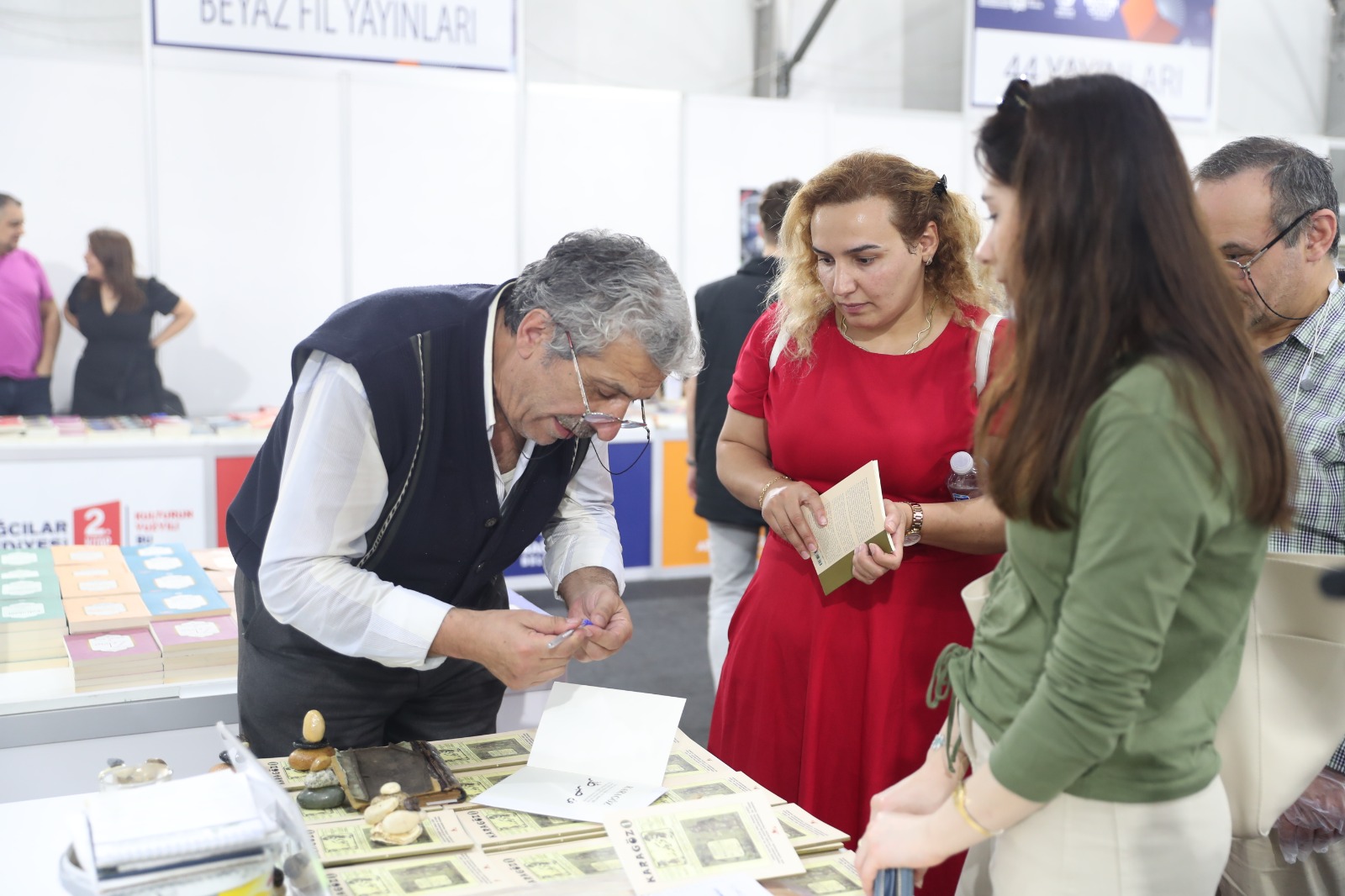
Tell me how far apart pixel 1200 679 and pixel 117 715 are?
1759mm

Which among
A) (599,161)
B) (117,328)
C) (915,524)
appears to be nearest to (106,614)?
(915,524)

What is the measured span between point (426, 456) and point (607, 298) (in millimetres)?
336

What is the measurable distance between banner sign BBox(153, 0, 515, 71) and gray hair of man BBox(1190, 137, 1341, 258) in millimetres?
4632

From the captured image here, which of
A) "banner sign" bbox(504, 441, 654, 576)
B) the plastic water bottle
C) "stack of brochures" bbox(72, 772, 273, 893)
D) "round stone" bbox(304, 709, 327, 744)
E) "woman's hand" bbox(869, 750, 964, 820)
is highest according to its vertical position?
the plastic water bottle

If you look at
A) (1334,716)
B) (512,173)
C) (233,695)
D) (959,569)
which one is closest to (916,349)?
(959,569)

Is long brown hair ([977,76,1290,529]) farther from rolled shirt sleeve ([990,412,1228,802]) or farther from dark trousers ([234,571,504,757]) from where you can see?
dark trousers ([234,571,504,757])

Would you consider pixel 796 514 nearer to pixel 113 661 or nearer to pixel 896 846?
pixel 896 846

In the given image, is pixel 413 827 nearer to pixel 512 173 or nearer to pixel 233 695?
pixel 233 695

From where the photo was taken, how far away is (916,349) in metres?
1.88

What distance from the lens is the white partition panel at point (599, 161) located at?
6125mm

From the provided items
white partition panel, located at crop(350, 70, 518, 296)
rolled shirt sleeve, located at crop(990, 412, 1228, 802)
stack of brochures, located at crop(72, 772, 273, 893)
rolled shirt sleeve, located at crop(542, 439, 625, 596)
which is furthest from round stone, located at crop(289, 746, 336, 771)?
white partition panel, located at crop(350, 70, 518, 296)

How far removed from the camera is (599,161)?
20.5 feet

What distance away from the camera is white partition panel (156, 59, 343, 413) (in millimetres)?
5457

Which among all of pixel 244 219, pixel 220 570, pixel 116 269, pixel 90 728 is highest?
pixel 244 219
